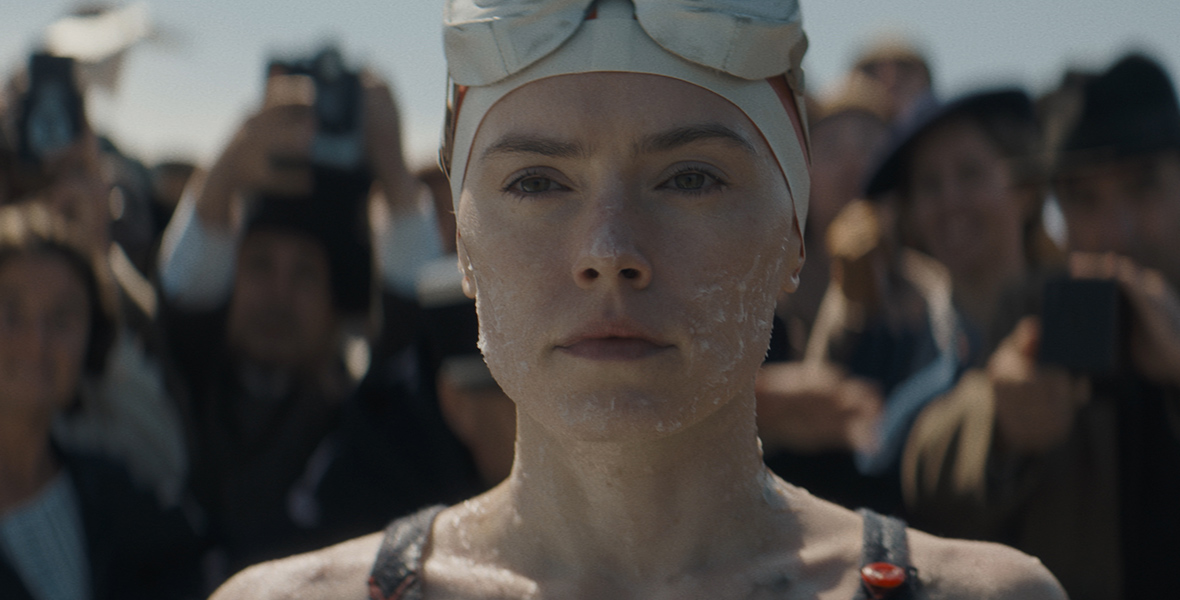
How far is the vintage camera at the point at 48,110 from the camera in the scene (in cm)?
545

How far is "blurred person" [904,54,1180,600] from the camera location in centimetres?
338

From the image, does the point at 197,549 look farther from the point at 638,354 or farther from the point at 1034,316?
the point at 1034,316

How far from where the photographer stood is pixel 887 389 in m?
4.30

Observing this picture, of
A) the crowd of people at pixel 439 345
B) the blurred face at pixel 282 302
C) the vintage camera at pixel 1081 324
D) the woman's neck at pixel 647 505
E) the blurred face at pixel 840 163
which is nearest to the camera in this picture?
the woman's neck at pixel 647 505

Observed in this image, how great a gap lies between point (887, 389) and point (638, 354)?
91.5 inches

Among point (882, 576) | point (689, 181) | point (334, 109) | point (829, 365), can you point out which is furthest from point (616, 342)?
point (334, 109)

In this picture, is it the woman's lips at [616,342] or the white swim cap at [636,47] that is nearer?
the woman's lips at [616,342]

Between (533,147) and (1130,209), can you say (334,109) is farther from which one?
(1130,209)

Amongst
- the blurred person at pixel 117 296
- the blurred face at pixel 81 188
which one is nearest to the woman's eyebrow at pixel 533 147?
the blurred person at pixel 117 296

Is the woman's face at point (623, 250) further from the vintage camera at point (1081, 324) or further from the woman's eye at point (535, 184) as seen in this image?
the vintage camera at point (1081, 324)

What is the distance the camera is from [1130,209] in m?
3.96

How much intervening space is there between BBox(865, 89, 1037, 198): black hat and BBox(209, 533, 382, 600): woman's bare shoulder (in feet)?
8.94

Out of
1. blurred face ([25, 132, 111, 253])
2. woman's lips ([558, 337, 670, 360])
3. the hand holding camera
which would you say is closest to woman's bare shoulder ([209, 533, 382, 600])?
woman's lips ([558, 337, 670, 360])

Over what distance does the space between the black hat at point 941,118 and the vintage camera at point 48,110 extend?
154 inches
